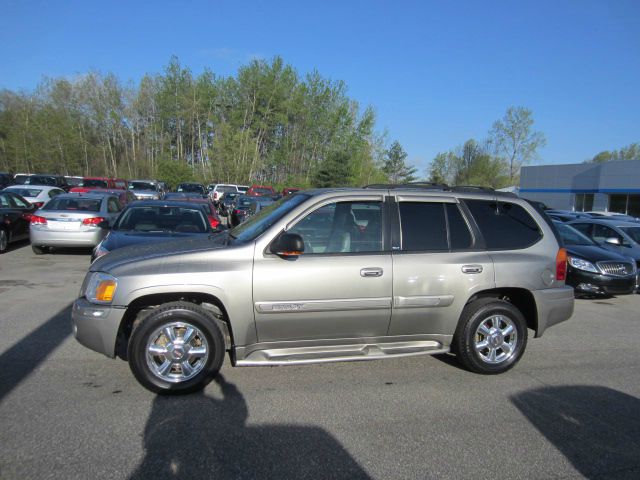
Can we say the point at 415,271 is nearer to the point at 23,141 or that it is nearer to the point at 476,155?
the point at 23,141

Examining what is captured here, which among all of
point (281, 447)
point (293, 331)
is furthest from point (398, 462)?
point (293, 331)

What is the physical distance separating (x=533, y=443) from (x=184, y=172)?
173 feet

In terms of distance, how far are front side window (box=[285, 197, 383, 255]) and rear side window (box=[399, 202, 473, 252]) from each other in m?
0.28

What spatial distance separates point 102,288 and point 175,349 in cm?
81

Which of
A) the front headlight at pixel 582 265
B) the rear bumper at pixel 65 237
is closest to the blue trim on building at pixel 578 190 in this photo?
the front headlight at pixel 582 265

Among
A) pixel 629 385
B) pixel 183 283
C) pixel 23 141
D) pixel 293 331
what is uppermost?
pixel 23 141

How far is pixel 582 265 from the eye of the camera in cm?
907

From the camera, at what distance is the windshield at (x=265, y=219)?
14.8 feet

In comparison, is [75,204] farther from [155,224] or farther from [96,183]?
[96,183]

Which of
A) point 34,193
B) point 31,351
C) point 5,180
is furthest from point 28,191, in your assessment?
point 31,351

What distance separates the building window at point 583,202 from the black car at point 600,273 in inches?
1256

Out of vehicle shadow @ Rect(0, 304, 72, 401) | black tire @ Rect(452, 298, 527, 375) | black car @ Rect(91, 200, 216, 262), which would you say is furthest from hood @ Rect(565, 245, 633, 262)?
vehicle shadow @ Rect(0, 304, 72, 401)

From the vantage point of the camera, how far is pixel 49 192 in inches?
715

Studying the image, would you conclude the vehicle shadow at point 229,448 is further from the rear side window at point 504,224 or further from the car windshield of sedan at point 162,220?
the car windshield of sedan at point 162,220
